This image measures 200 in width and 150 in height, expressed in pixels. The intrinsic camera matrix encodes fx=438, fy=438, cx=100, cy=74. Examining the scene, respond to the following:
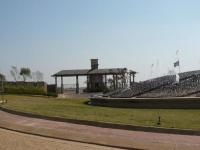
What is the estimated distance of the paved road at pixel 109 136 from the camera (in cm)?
1411

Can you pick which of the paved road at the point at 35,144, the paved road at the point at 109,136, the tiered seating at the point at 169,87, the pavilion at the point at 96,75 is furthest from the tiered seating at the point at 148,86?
the pavilion at the point at 96,75

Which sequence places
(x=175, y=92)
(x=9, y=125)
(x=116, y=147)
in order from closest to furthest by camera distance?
(x=116, y=147) < (x=9, y=125) < (x=175, y=92)

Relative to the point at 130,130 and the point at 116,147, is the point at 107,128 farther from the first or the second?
the point at 116,147

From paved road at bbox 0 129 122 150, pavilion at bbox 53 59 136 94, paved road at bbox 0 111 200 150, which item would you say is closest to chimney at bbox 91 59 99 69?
pavilion at bbox 53 59 136 94

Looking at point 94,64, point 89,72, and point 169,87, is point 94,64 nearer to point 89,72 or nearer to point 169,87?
point 89,72

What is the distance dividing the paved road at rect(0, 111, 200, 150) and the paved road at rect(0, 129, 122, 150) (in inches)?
25.5

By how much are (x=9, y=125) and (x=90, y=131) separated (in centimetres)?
477

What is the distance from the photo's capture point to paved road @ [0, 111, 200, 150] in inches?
555

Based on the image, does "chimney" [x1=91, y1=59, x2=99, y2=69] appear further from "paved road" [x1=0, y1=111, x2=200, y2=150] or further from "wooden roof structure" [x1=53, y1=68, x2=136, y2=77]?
"paved road" [x1=0, y1=111, x2=200, y2=150]

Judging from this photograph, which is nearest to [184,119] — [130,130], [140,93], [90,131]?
[130,130]

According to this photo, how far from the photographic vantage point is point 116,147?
46.8 ft

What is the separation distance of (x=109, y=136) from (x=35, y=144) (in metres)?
2.77

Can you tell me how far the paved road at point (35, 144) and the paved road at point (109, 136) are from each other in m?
0.65

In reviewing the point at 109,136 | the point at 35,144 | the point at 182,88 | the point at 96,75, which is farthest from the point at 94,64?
the point at 35,144
